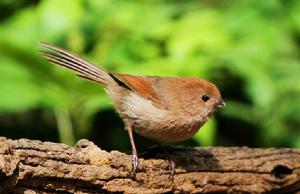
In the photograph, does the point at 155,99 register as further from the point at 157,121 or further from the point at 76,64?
the point at 76,64

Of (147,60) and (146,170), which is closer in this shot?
(146,170)

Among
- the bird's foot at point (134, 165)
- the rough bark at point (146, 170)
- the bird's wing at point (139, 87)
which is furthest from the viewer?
the bird's wing at point (139, 87)

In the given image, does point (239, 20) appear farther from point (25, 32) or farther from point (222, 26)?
point (25, 32)

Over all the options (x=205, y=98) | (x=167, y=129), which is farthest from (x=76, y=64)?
(x=205, y=98)

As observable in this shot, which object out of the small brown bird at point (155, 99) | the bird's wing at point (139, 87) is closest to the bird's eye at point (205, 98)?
the small brown bird at point (155, 99)

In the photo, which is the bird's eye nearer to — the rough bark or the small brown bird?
the small brown bird

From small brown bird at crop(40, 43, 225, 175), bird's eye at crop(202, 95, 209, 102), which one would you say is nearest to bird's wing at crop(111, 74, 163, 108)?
small brown bird at crop(40, 43, 225, 175)

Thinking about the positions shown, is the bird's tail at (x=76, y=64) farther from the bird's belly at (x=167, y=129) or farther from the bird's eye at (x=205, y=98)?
the bird's eye at (x=205, y=98)
